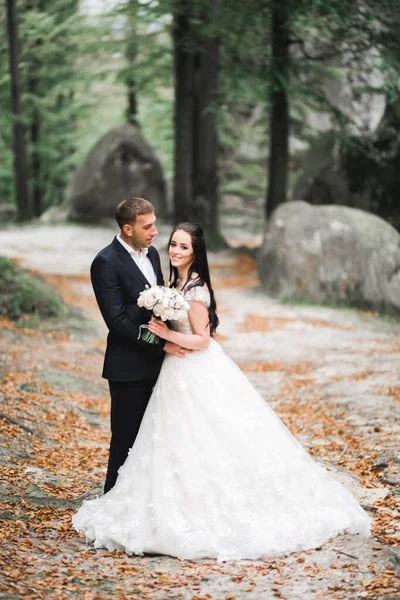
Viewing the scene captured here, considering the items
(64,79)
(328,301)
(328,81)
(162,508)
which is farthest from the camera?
(64,79)

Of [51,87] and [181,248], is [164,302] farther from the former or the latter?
[51,87]

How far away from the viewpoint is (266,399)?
338 inches

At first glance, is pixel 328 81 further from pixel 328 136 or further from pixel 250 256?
pixel 250 256

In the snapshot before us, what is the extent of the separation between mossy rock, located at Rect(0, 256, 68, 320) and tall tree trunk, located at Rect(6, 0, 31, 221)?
14.4 meters

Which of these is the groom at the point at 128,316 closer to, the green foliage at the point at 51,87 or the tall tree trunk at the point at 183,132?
the tall tree trunk at the point at 183,132

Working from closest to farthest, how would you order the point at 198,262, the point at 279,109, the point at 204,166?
the point at 198,262
the point at 279,109
the point at 204,166

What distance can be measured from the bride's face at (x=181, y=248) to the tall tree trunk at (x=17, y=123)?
21.3 metres

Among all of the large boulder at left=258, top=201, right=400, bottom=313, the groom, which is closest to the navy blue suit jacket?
the groom

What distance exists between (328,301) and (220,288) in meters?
2.65

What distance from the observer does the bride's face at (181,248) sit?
15.4 feet

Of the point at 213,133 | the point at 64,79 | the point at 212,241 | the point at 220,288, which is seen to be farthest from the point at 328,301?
the point at 64,79

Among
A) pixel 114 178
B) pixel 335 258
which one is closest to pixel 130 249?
pixel 335 258

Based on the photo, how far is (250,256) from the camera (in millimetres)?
19234

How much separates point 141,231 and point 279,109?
1353cm
